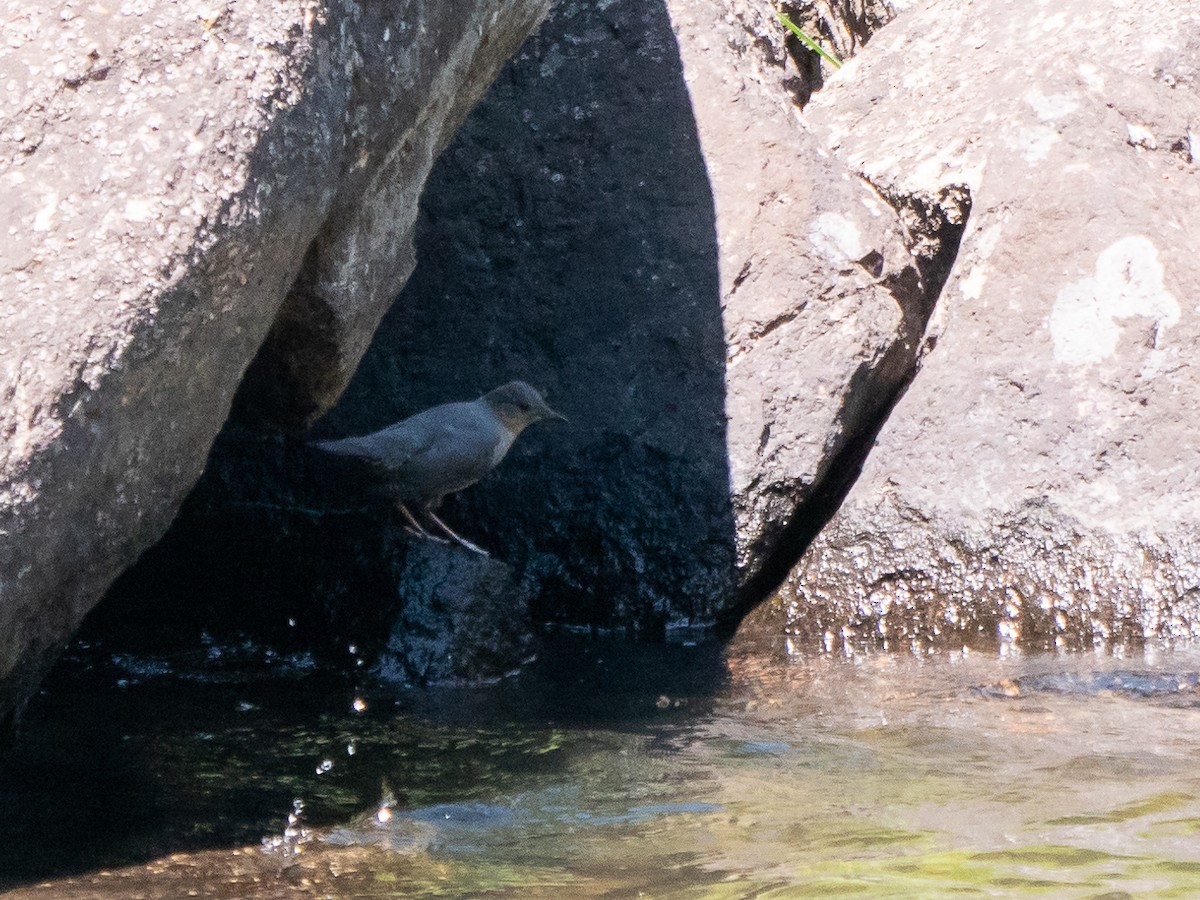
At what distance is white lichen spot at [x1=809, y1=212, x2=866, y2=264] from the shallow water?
161 centimetres

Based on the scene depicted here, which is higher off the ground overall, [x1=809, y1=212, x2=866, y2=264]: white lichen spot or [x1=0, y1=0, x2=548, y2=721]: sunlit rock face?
[x1=809, y1=212, x2=866, y2=264]: white lichen spot

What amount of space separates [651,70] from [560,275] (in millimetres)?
984

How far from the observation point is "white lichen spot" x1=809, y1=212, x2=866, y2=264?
18.7 feet

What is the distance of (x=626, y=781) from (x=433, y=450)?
6.03ft

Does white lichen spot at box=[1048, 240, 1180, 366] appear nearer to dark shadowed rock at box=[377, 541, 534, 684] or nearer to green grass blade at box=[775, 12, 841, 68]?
dark shadowed rock at box=[377, 541, 534, 684]

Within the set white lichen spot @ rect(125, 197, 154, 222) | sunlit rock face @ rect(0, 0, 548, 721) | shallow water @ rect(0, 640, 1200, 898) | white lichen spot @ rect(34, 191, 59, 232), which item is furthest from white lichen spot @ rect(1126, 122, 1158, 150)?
white lichen spot @ rect(34, 191, 59, 232)

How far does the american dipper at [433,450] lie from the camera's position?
505cm

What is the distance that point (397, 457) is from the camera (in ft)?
16.6

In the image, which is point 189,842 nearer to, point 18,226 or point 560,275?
point 18,226

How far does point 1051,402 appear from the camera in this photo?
5.20 m

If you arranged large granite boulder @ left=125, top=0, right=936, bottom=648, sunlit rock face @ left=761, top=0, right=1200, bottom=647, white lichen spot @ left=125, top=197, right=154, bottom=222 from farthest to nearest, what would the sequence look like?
large granite boulder @ left=125, top=0, right=936, bottom=648 → sunlit rock face @ left=761, top=0, right=1200, bottom=647 → white lichen spot @ left=125, top=197, right=154, bottom=222

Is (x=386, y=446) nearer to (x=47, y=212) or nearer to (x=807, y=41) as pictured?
(x=47, y=212)

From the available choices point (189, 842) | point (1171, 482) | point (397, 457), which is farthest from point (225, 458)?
point (1171, 482)

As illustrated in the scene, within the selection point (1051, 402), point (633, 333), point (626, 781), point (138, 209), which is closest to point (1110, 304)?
point (1051, 402)
